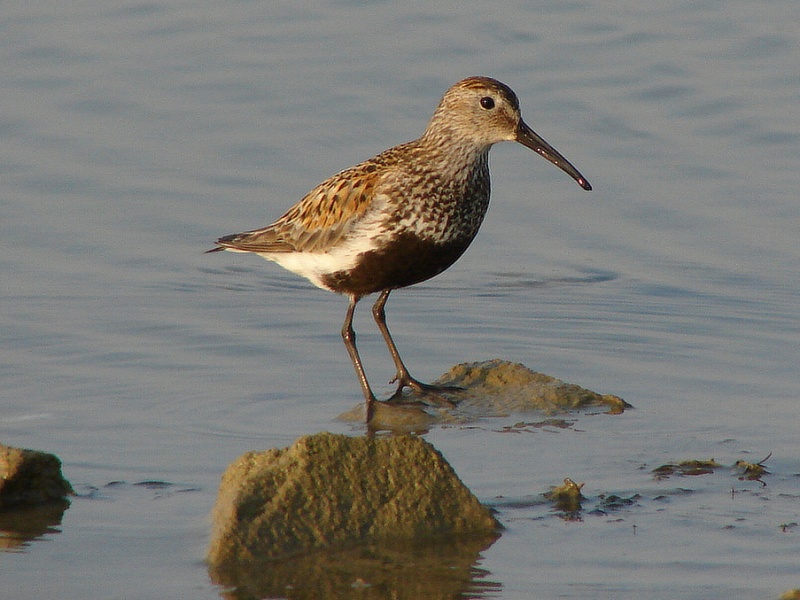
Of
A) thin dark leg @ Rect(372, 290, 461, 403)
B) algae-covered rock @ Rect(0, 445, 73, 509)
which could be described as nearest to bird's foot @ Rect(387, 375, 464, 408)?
thin dark leg @ Rect(372, 290, 461, 403)

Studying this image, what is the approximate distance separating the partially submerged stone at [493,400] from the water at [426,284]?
19 cm

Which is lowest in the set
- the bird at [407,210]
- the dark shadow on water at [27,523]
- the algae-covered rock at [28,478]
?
the dark shadow on water at [27,523]

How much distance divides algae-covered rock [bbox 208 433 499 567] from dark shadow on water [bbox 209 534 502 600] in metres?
0.07

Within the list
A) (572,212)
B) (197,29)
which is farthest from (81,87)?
(572,212)

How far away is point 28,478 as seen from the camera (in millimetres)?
6828

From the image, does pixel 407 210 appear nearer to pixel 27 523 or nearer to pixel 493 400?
pixel 493 400

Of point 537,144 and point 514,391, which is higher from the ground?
point 537,144

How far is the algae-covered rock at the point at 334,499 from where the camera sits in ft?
20.0

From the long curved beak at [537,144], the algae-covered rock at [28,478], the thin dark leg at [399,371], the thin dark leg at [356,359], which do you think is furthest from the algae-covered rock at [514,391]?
the algae-covered rock at [28,478]

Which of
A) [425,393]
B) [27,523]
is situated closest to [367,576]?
[27,523]

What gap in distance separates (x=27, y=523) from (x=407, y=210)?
314 centimetres

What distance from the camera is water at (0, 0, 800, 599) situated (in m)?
6.72

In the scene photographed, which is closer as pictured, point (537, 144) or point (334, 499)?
point (334, 499)

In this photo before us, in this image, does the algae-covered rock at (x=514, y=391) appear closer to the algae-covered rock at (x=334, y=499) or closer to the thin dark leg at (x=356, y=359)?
the thin dark leg at (x=356, y=359)
